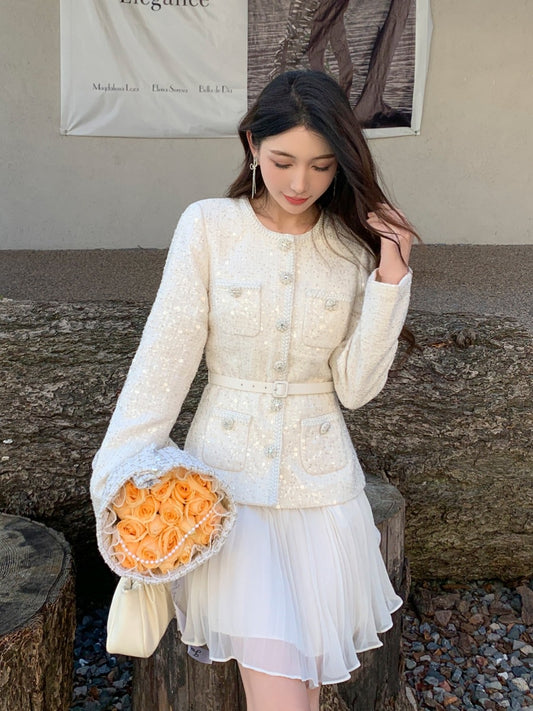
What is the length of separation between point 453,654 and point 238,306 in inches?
76.7

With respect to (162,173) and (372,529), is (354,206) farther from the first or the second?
(162,173)

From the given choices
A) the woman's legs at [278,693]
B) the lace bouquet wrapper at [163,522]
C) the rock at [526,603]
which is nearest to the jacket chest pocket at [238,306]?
the lace bouquet wrapper at [163,522]

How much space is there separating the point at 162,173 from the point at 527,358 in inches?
91.6

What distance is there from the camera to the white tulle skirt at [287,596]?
60.7 inches

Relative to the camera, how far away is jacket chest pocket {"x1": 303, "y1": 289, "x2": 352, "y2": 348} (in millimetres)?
1727

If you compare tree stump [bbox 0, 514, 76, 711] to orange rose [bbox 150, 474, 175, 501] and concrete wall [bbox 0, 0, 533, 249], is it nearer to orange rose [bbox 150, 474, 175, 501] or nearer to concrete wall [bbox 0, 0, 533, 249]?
orange rose [bbox 150, 474, 175, 501]

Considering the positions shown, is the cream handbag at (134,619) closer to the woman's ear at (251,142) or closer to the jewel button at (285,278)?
the jewel button at (285,278)

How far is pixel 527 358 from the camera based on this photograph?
2943mm

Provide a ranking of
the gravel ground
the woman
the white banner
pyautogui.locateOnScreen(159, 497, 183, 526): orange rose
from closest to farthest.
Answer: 1. pyautogui.locateOnScreen(159, 497, 183, 526): orange rose
2. the woman
3. the gravel ground
4. the white banner

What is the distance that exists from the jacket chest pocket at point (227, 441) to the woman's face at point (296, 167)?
0.45m

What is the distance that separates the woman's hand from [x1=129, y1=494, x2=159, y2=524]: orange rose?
0.65 metres

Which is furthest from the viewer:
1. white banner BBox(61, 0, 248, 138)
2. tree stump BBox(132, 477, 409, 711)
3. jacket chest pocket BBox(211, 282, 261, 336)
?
white banner BBox(61, 0, 248, 138)

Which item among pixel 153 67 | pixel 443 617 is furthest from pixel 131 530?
pixel 153 67

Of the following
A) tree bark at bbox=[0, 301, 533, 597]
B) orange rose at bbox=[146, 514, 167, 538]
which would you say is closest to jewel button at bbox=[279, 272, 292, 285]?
orange rose at bbox=[146, 514, 167, 538]
